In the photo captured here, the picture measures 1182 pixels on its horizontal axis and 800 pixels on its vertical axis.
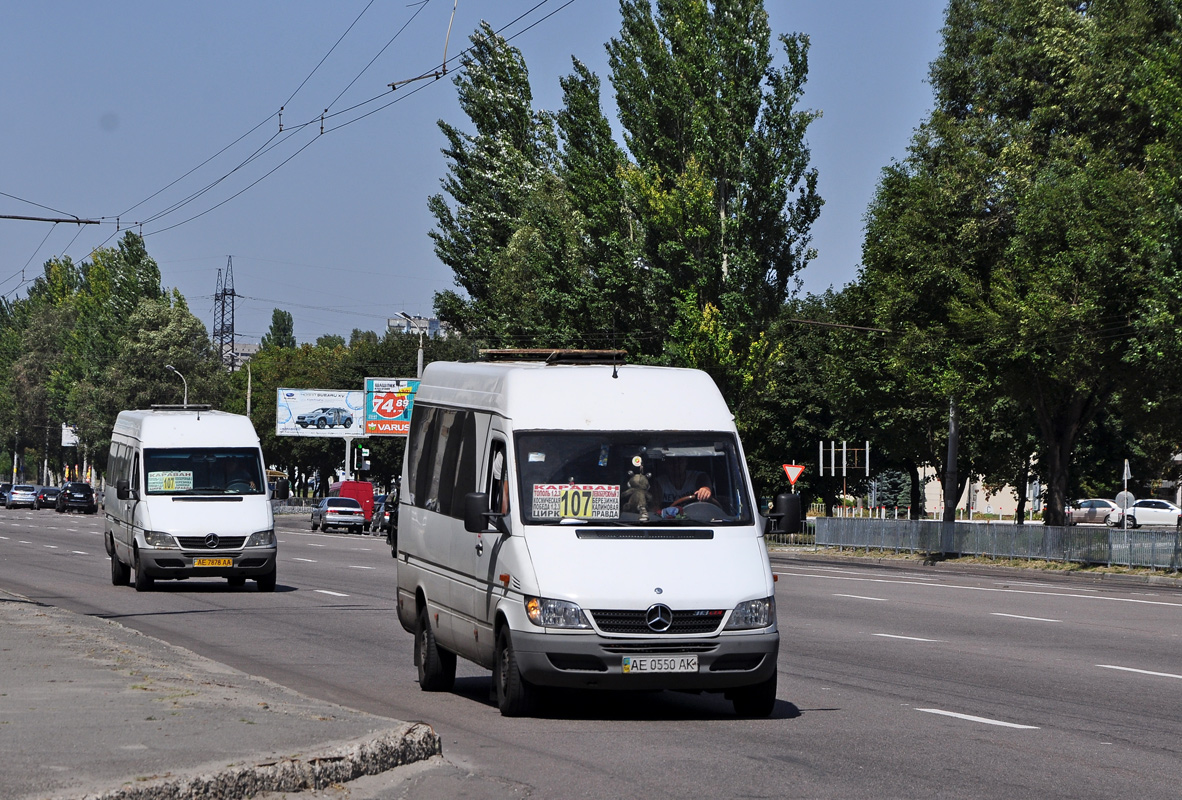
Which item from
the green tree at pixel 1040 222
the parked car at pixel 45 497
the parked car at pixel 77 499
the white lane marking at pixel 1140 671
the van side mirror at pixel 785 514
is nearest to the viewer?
the van side mirror at pixel 785 514

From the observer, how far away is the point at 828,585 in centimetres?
3061

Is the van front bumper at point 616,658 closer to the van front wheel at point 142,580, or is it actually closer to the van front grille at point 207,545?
the van front grille at point 207,545

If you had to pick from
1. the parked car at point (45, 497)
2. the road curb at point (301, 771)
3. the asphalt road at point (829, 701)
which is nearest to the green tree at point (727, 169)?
the asphalt road at point (829, 701)

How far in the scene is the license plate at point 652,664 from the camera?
10234mm

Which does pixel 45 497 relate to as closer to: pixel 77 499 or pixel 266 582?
pixel 77 499

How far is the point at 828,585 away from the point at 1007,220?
1747cm

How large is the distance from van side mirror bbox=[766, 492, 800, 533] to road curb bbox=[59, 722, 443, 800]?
3.64m

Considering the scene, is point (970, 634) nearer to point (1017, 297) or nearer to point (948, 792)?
point (948, 792)

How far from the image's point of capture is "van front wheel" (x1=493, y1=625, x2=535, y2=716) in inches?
416

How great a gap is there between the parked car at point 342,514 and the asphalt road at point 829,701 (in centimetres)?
4491

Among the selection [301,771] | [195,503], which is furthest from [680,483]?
[195,503]

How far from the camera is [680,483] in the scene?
441 inches

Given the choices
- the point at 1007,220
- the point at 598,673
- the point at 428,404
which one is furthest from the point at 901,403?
the point at 598,673

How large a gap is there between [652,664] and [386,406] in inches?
2780
